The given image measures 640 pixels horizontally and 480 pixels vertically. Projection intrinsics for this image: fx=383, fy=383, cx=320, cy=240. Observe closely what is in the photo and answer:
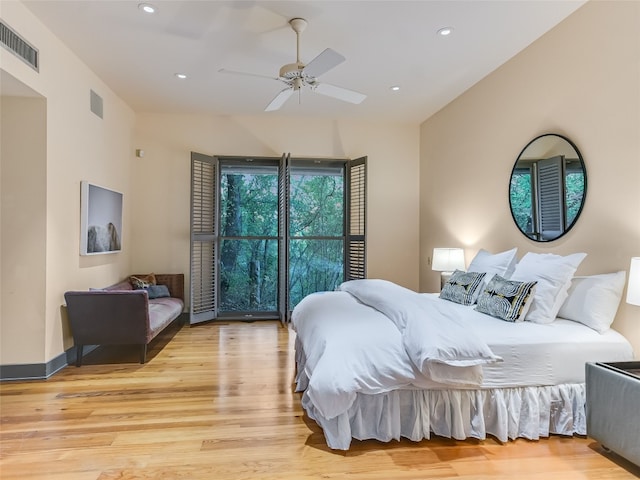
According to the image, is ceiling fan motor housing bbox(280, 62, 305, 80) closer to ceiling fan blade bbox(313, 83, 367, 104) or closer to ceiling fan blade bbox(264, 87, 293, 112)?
ceiling fan blade bbox(264, 87, 293, 112)

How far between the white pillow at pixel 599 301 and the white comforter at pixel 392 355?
88 cm

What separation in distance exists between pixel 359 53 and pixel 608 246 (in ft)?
9.02

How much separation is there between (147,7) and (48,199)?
1857mm

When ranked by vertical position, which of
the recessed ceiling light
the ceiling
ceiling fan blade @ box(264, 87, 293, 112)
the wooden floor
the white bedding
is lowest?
the wooden floor

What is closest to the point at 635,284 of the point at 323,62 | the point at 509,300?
the point at 509,300

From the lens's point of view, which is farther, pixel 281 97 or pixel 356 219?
pixel 356 219

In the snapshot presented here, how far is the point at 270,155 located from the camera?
5938 mm

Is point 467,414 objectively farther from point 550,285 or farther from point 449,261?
point 449,261

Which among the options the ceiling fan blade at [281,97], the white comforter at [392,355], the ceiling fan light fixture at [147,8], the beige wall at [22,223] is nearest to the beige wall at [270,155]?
the ceiling fan blade at [281,97]

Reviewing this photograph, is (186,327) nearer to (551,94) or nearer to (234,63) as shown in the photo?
(234,63)

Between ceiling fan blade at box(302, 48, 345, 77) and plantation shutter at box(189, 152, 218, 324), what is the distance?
9.03 ft

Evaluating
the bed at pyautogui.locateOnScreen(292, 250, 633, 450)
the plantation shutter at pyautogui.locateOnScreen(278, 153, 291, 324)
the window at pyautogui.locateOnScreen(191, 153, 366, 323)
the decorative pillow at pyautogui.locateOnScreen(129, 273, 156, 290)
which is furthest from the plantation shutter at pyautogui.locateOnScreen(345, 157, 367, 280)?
the bed at pyautogui.locateOnScreen(292, 250, 633, 450)

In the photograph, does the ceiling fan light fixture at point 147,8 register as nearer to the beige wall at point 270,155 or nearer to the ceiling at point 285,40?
the ceiling at point 285,40

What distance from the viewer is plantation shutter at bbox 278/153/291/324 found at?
18.2ft
